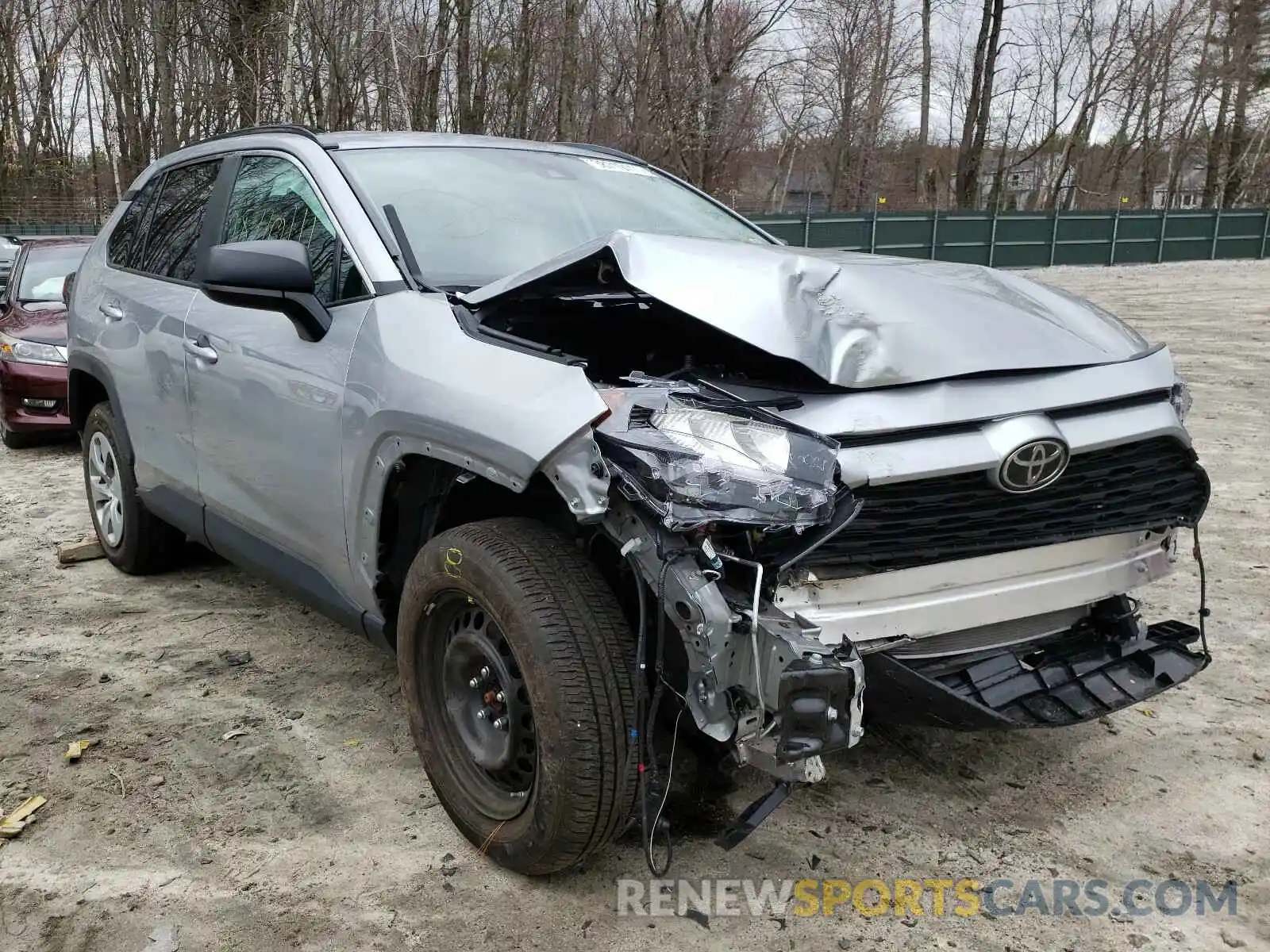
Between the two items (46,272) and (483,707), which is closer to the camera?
(483,707)

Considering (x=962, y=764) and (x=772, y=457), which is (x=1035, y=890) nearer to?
(x=962, y=764)

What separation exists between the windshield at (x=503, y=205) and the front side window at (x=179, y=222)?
0.99 metres

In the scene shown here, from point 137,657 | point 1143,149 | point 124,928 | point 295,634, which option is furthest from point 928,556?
point 1143,149

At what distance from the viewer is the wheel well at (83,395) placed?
16.2ft

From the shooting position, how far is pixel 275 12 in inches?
746

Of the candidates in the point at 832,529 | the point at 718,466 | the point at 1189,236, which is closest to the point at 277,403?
the point at 718,466

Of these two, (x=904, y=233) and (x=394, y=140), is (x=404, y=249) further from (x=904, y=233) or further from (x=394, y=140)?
(x=904, y=233)

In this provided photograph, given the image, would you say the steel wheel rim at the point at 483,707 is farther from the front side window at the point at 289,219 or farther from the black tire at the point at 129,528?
the black tire at the point at 129,528

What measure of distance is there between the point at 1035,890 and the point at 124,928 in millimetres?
2140

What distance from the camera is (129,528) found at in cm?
473

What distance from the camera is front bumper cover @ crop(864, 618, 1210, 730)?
231cm

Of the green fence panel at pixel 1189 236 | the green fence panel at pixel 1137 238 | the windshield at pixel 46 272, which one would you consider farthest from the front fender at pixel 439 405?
the green fence panel at pixel 1189 236

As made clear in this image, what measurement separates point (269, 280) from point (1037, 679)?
222 cm

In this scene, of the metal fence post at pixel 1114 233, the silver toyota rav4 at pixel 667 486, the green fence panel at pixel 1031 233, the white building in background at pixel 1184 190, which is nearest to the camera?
the silver toyota rav4 at pixel 667 486
